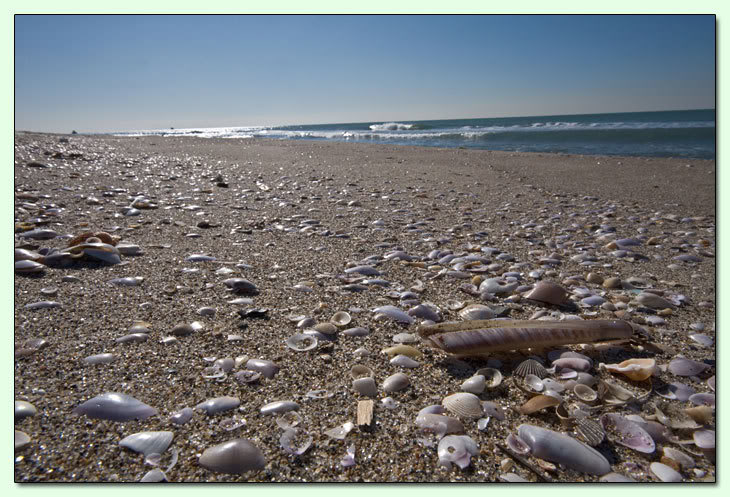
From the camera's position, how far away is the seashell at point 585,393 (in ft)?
4.53

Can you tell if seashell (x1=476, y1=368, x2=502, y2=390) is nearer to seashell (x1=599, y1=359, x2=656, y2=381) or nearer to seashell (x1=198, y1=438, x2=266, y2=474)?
seashell (x1=599, y1=359, x2=656, y2=381)

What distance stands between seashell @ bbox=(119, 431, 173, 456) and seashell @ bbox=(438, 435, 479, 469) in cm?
79

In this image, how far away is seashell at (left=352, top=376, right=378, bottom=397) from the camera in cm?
142

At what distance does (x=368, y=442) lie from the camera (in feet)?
3.92

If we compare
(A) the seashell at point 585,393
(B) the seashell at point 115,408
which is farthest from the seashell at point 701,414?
(B) the seashell at point 115,408

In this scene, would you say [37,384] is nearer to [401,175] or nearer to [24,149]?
[401,175]

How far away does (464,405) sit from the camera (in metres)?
1.33

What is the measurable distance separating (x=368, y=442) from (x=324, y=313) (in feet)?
2.99

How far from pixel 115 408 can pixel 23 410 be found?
265 millimetres

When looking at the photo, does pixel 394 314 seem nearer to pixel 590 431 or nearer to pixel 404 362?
pixel 404 362

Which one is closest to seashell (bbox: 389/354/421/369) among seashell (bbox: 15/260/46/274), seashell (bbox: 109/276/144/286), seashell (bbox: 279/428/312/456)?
seashell (bbox: 279/428/312/456)

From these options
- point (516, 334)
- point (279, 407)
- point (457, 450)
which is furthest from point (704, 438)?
point (279, 407)

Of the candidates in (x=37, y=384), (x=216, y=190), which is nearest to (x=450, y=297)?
(x=37, y=384)

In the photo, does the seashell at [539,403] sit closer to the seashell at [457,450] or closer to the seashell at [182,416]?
the seashell at [457,450]
